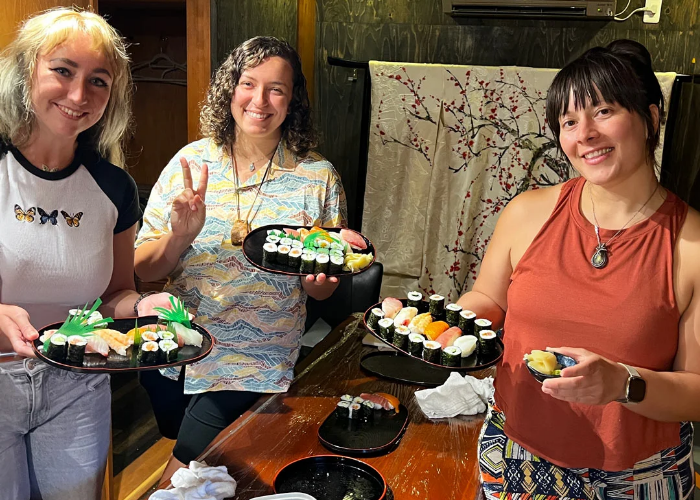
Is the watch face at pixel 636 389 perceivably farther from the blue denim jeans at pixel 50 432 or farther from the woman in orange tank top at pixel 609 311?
the blue denim jeans at pixel 50 432

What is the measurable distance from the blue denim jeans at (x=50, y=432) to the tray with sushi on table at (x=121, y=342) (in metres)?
0.11

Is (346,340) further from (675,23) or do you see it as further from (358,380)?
(675,23)

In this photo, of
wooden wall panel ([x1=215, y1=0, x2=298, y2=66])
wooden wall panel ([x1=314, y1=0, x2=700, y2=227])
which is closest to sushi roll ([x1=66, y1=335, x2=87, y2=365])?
wooden wall panel ([x1=215, y1=0, x2=298, y2=66])

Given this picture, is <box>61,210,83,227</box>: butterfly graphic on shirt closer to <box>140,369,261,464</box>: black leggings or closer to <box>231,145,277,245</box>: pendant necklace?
<box>231,145,277,245</box>: pendant necklace

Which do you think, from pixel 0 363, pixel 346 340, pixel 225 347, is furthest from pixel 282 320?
pixel 0 363

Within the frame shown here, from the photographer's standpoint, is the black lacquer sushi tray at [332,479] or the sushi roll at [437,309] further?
the sushi roll at [437,309]

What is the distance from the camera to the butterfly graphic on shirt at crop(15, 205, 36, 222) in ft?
5.62

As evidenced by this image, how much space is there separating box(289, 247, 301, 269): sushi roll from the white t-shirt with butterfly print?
0.50 metres

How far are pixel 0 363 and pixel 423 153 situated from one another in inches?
114

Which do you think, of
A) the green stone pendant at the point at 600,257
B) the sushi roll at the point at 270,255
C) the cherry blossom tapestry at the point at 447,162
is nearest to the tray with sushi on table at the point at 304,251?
the sushi roll at the point at 270,255

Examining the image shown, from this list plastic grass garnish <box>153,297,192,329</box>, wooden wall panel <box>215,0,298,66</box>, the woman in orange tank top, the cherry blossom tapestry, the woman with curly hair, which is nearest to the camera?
the woman in orange tank top

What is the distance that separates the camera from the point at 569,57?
13.6 ft

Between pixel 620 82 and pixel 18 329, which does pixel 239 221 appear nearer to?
pixel 18 329

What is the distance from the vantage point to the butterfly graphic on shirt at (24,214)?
171 centimetres
